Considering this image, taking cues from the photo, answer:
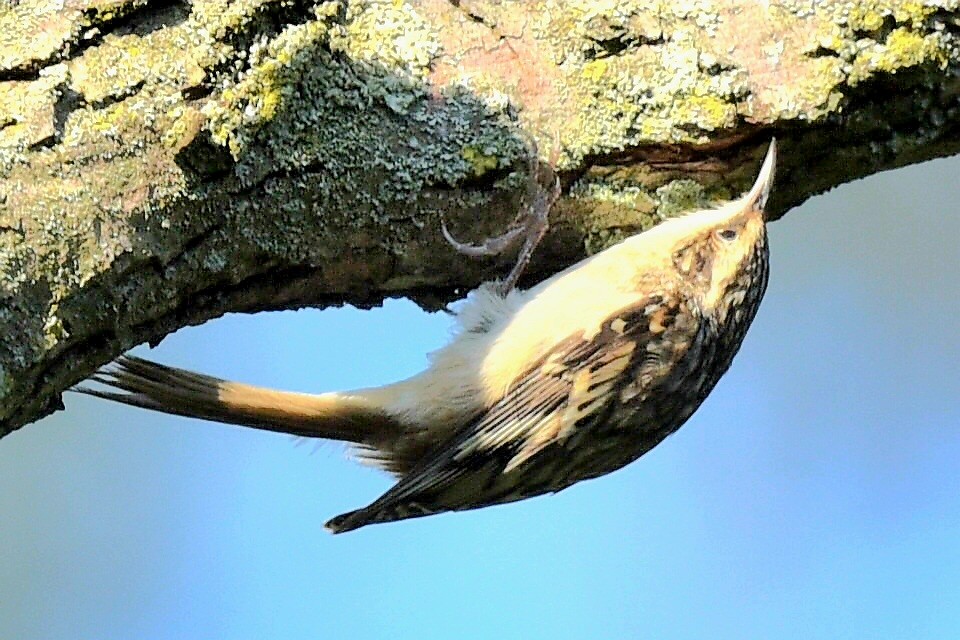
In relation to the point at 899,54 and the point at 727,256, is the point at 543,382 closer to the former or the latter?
the point at 727,256

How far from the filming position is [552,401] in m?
1.62

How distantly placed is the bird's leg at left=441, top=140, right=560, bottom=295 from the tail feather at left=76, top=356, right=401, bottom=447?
368mm

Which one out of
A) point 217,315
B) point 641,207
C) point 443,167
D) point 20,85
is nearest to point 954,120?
point 641,207

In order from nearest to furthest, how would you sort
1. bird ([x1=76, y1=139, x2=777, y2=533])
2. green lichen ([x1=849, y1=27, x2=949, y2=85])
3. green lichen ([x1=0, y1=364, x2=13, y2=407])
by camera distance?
green lichen ([x1=0, y1=364, x2=13, y2=407]) → green lichen ([x1=849, y1=27, x2=949, y2=85]) → bird ([x1=76, y1=139, x2=777, y2=533])

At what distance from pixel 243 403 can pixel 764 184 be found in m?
0.83

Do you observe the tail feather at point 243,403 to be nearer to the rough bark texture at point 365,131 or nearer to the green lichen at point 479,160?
the rough bark texture at point 365,131

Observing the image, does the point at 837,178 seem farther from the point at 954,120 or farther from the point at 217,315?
the point at 217,315

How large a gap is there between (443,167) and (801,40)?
0.48 m

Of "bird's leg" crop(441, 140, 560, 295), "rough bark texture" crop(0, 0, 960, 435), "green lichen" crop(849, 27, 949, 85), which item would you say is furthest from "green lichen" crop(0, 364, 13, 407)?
"green lichen" crop(849, 27, 949, 85)

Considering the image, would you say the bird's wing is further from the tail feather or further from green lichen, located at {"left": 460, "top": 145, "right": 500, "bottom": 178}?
green lichen, located at {"left": 460, "top": 145, "right": 500, "bottom": 178}

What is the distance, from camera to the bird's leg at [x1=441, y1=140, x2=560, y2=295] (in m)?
1.40

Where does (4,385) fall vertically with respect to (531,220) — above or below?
below

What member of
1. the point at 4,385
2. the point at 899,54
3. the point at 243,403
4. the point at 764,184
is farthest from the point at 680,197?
the point at 4,385

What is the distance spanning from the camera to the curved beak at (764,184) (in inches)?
54.9
